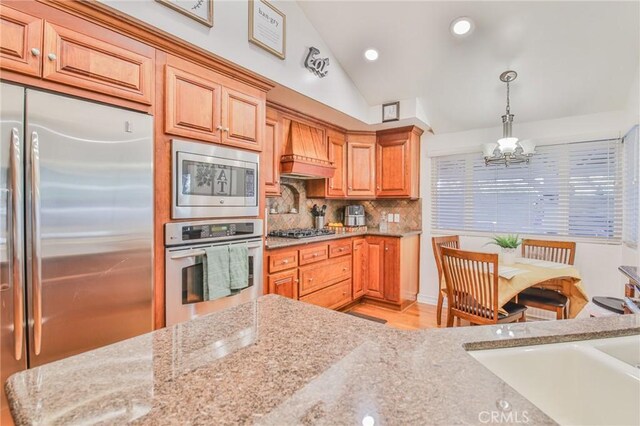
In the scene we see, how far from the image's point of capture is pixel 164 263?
6.12 ft

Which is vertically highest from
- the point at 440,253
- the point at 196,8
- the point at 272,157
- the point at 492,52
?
the point at 492,52

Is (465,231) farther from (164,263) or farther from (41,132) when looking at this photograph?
(41,132)

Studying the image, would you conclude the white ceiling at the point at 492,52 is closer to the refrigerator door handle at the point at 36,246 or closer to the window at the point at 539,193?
the window at the point at 539,193

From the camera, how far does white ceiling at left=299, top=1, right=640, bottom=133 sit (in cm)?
243

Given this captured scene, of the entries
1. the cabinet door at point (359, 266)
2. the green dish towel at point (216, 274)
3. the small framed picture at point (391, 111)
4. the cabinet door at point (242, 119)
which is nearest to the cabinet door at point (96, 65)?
the cabinet door at point (242, 119)

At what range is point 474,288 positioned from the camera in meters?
2.37

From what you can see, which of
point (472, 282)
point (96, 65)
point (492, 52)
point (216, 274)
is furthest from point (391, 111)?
point (96, 65)

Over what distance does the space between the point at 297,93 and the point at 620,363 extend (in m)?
2.64

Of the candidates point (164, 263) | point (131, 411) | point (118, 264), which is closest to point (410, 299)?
point (164, 263)

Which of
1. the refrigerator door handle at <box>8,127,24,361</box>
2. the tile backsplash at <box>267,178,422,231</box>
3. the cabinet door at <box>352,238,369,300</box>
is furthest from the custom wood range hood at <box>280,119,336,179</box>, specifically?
the refrigerator door handle at <box>8,127,24,361</box>

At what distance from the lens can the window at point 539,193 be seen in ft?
10.0

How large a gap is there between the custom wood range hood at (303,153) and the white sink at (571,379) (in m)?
2.63

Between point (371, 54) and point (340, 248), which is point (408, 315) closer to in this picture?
point (340, 248)
